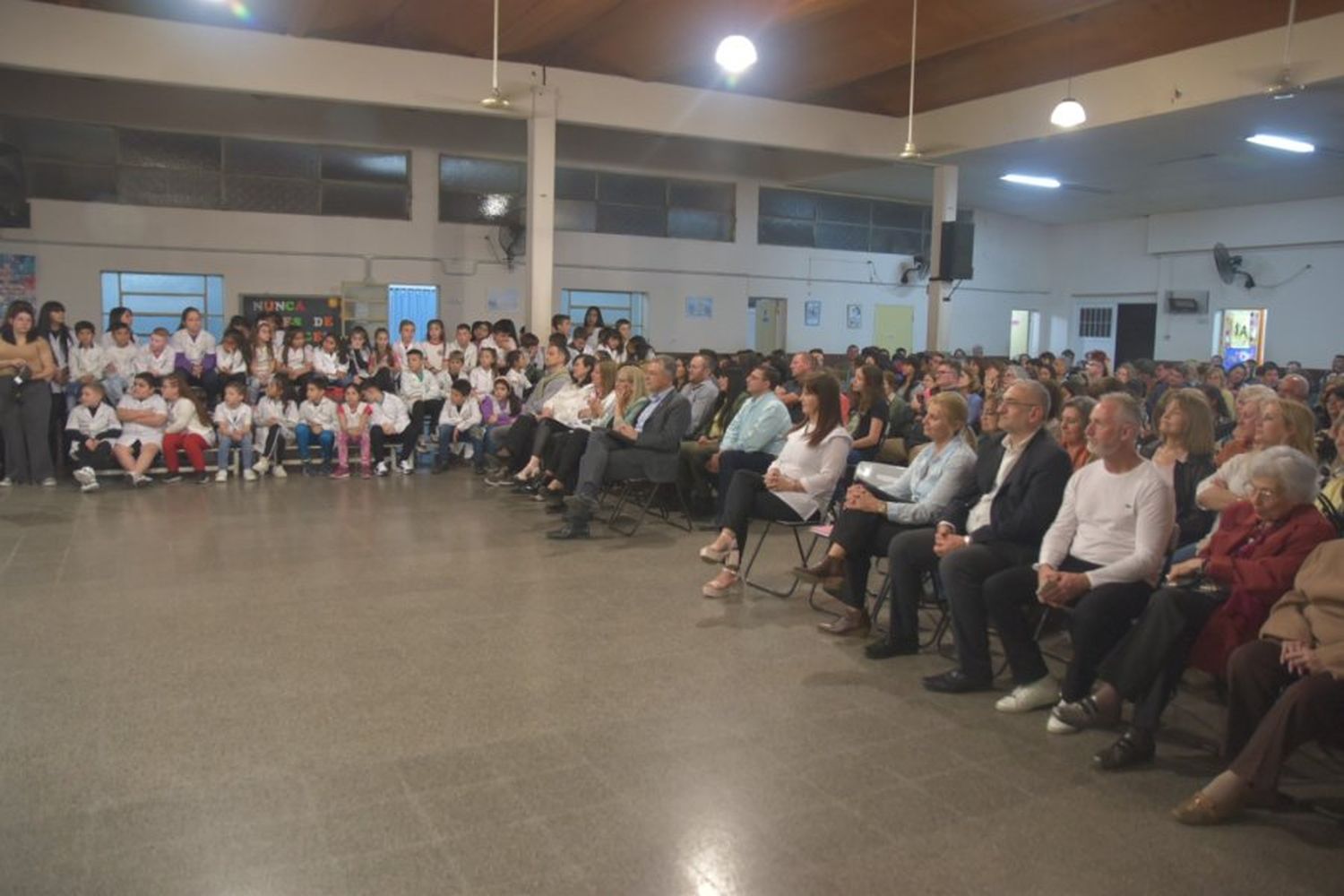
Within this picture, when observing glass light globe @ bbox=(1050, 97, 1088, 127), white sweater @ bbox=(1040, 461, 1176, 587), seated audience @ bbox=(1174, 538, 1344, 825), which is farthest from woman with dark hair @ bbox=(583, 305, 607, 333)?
seated audience @ bbox=(1174, 538, 1344, 825)

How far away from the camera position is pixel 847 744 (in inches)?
130

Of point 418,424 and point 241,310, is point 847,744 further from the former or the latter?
point 241,310

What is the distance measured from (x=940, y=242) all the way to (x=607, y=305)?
4731mm

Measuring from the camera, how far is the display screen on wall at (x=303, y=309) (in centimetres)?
1230

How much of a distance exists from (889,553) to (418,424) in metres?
6.33

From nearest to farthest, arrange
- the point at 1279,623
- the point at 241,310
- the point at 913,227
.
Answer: the point at 1279,623 → the point at 241,310 → the point at 913,227

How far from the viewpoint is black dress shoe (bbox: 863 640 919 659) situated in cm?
424

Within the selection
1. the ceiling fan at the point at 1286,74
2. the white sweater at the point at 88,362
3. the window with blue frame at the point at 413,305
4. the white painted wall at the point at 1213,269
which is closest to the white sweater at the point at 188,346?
the white sweater at the point at 88,362

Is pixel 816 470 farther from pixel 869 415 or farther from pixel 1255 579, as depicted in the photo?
pixel 1255 579

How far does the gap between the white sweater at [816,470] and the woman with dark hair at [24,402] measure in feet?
21.4

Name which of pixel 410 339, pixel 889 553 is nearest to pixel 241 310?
pixel 410 339

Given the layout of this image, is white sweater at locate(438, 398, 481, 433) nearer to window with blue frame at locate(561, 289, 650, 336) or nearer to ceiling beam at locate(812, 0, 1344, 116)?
window with blue frame at locate(561, 289, 650, 336)

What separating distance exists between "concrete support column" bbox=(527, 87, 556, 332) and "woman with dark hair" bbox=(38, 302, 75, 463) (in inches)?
170

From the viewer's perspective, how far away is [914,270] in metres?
17.1
